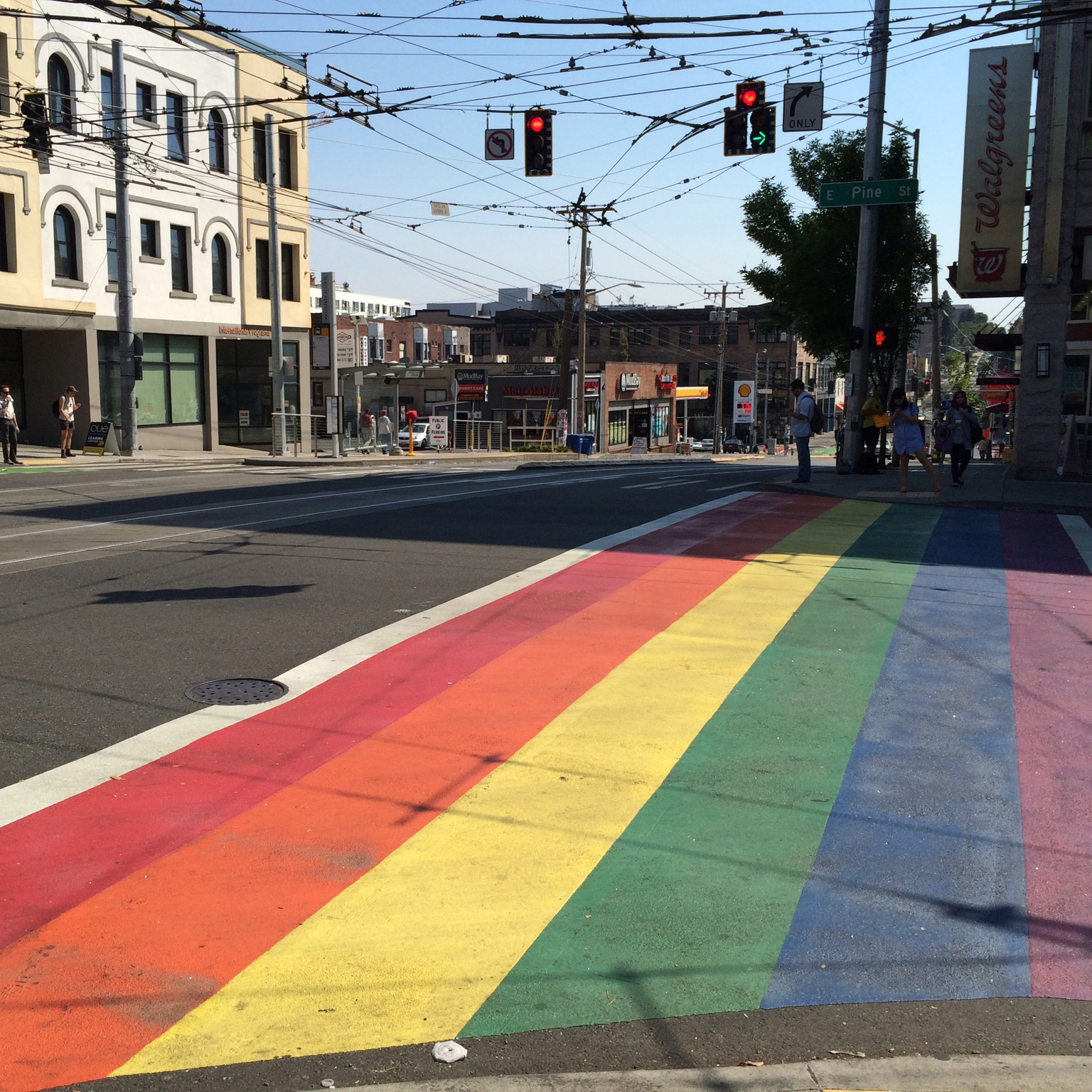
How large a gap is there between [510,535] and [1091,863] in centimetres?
913

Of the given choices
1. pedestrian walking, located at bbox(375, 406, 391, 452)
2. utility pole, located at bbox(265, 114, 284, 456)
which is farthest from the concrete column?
pedestrian walking, located at bbox(375, 406, 391, 452)

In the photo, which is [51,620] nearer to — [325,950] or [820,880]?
[325,950]

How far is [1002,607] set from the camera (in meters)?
9.66

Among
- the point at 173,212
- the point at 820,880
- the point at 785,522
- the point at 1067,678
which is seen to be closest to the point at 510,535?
the point at 785,522

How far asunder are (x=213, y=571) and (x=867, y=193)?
14322 mm

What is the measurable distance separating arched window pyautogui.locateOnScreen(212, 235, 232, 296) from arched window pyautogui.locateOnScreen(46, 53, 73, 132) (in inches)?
301

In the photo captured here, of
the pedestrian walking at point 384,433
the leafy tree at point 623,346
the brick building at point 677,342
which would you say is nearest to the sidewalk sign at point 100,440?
the pedestrian walking at point 384,433

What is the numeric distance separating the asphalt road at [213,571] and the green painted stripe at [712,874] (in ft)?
10.4

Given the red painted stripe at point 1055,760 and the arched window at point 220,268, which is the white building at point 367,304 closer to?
the arched window at point 220,268

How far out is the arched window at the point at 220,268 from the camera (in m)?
38.8

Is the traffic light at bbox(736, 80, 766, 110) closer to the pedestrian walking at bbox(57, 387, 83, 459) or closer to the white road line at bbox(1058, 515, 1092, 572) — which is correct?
the white road line at bbox(1058, 515, 1092, 572)

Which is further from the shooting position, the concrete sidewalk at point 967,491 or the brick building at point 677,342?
the brick building at point 677,342

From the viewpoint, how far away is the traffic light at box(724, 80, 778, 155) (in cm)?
1911

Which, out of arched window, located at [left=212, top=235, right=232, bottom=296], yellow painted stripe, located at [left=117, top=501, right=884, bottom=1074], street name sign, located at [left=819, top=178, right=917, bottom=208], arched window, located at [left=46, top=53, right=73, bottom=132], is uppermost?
arched window, located at [left=46, top=53, right=73, bottom=132]
